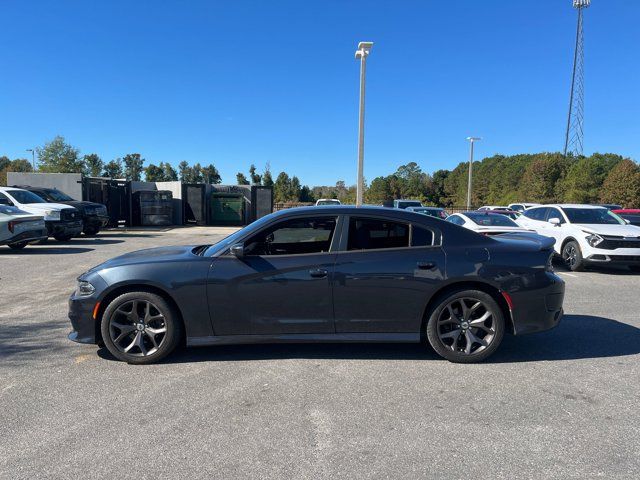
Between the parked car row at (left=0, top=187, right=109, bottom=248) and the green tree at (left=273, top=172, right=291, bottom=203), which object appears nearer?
the parked car row at (left=0, top=187, right=109, bottom=248)

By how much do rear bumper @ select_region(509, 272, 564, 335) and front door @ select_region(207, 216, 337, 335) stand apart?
1776mm

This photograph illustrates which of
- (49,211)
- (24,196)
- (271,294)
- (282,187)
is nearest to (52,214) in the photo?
(49,211)

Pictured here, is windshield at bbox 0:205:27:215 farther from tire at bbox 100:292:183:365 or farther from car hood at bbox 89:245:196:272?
tire at bbox 100:292:183:365

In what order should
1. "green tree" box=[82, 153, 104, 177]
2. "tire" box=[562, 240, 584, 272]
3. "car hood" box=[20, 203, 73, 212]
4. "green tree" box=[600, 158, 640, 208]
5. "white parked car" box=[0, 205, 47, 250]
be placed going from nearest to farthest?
1. "tire" box=[562, 240, 584, 272]
2. "white parked car" box=[0, 205, 47, 250]
3. "car hood" box=[20, 203, 73, 212]
4. "green tree" box=[600, 158, 640, 208]
5. "green tree" box=[82, 153, 104, 177]

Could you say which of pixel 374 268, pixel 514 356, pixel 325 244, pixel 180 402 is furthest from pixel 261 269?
pixel 514 356

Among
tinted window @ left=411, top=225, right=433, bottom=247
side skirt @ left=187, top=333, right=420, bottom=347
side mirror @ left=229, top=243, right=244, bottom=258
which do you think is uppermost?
tinted window @ left=411, top=225, right=433, bottom=247

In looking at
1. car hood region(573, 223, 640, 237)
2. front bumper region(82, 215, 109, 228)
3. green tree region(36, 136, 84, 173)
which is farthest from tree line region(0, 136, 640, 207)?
car hood region(573, 223, 640, 237)

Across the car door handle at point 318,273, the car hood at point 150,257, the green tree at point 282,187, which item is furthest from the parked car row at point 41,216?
the green tree at point 282,187

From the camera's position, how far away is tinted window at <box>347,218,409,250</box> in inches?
171

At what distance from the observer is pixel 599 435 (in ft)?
9.85

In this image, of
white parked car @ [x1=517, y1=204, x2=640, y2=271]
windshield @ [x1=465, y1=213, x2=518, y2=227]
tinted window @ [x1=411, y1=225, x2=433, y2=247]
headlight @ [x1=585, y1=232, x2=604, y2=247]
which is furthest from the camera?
windshield @ [x1=465, y1=213, x2=518, y2=227]

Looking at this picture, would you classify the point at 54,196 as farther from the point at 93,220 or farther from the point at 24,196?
the point at 24,196

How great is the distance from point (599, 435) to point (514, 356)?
148cm

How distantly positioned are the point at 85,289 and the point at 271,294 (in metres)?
1.79
